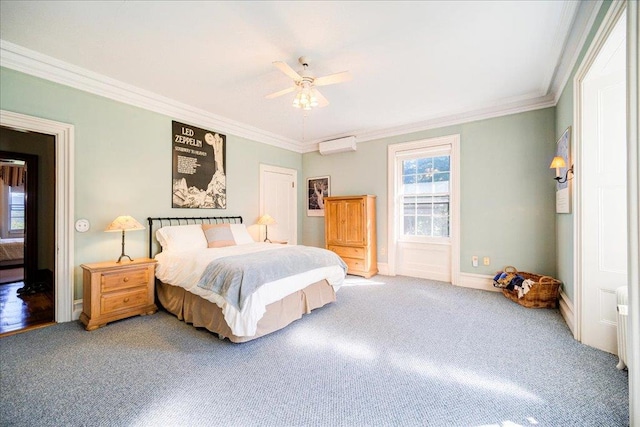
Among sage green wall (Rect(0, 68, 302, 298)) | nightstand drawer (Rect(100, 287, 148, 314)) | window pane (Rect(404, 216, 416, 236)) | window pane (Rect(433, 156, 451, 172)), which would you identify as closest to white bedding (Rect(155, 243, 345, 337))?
nightstand drawer (Rect(100, 287, 148, 314))

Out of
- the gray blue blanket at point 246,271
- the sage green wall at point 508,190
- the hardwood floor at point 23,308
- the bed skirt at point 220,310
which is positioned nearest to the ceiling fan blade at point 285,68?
the gray blue blanket at point 246,271

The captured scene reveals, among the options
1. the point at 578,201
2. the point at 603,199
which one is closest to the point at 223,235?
the point at 578,201

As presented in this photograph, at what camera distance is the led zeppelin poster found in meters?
3.80

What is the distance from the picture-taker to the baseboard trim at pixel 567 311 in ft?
8.31

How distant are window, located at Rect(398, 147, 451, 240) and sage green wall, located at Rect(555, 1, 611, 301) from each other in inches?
55.8

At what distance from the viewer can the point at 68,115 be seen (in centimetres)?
284

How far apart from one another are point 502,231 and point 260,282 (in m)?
3.60

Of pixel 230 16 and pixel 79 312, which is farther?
pixel 79 312

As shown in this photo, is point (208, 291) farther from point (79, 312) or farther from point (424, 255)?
point (424, 255)

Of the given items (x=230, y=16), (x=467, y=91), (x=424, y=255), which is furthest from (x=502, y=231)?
(x=230, y=16)

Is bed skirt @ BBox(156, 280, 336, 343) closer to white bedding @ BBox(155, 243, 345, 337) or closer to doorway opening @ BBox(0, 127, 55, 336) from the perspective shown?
white bedding @ BBox(155, 243, 345, 337)

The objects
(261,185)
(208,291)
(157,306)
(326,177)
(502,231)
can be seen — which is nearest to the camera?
(208,291)

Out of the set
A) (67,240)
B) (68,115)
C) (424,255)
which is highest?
(68,115)

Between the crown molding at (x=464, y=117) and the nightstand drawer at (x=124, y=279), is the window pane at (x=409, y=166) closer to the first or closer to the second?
the crown molding at (x=464, y=117)
